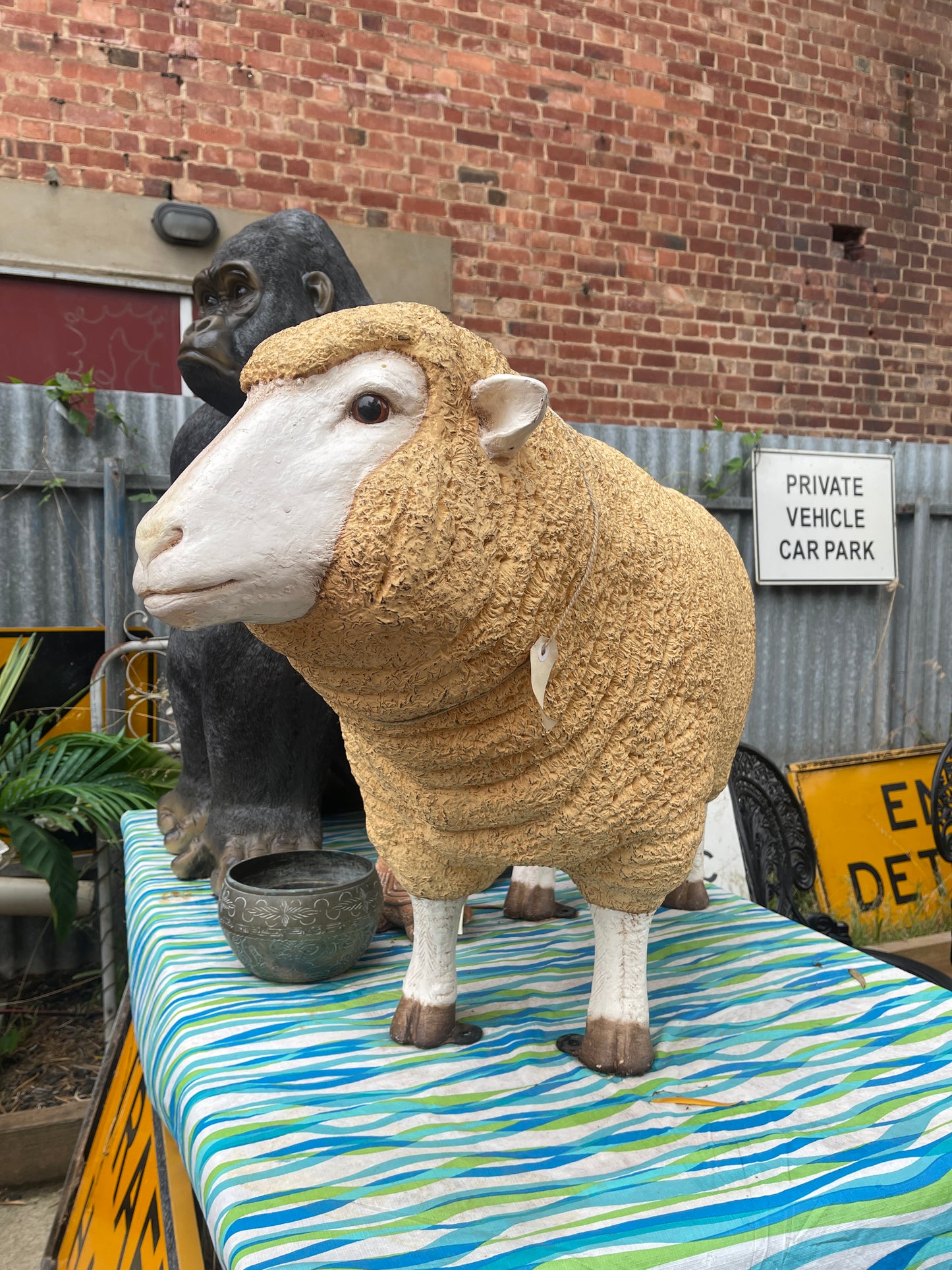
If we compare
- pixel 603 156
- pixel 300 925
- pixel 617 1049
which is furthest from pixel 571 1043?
pixel 603 156

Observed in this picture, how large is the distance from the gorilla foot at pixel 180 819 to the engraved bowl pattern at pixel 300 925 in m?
0.46

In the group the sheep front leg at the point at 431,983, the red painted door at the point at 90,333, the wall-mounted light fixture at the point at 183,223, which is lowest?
the sheep front leg at the point at 431,983

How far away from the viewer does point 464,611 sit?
0.87 m

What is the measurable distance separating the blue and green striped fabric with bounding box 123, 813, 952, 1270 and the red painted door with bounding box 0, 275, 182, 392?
2584 millimetres

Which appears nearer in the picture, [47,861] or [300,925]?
[300,925]

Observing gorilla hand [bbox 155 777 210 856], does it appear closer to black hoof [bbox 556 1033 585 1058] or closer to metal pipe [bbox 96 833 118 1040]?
metal pipe [bbox 96 833 118 1040]

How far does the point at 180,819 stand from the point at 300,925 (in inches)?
27.9

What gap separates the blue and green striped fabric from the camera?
Result: 2.96 ft

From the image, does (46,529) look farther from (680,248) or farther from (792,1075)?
(680,248)

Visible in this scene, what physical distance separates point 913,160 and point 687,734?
5025 mm

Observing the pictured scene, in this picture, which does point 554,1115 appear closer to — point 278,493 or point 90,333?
point 278,493

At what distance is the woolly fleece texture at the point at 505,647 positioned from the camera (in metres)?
0.84

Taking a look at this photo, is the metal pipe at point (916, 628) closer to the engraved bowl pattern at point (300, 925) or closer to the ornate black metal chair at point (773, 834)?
the ornate black metal chair at point (773, 834)

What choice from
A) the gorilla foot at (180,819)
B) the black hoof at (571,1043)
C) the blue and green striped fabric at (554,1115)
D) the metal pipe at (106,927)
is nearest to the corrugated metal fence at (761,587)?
the metal pipe at (106,927)
